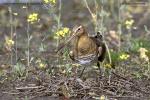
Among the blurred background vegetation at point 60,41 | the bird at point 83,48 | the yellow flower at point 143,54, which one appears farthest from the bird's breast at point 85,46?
the yellow flower at point 143,54

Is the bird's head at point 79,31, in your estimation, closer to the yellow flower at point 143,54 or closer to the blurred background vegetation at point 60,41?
the blurred background vegetation at point 60,41

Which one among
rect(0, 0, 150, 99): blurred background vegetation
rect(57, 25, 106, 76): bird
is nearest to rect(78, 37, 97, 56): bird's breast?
rect(57, 25, 106, 76): bird

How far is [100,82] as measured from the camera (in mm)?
6410

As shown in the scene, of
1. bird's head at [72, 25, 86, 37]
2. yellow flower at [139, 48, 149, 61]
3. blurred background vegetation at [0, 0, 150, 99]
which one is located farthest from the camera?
yellow flower at [139, 48, 149, 61]

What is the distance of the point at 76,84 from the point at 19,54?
7.24ft

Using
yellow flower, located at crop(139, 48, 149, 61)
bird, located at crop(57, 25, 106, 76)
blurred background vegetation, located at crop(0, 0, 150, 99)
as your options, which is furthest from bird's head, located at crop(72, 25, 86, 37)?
yellow flower, located at crop(139, 48, 149, 61)

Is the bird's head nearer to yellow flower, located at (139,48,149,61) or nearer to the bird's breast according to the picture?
the bird's breast

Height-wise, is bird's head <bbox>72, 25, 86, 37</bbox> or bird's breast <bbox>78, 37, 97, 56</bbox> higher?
bird's head <bbox>72, 25, 86, 37</bbox>

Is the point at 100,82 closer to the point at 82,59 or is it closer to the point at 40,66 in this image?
the point at 82,59

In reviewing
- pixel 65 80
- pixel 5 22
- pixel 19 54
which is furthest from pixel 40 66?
pixel 5 22

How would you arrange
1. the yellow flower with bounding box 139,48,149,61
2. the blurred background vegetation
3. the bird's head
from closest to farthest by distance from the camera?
the bird's head
the blurred background vegetation
the yellow flower with bounding box 139,48,149,61

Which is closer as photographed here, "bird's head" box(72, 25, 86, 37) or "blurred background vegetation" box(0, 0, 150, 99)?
"bird's head" box(72, 25, 86, 37)

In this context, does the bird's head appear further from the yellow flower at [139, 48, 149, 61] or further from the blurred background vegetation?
the yellow flower at [139, 48, 149, 61]

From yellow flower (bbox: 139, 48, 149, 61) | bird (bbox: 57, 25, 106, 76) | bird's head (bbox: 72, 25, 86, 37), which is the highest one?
bird's head (bbox: 72, 25, 86, 37)
